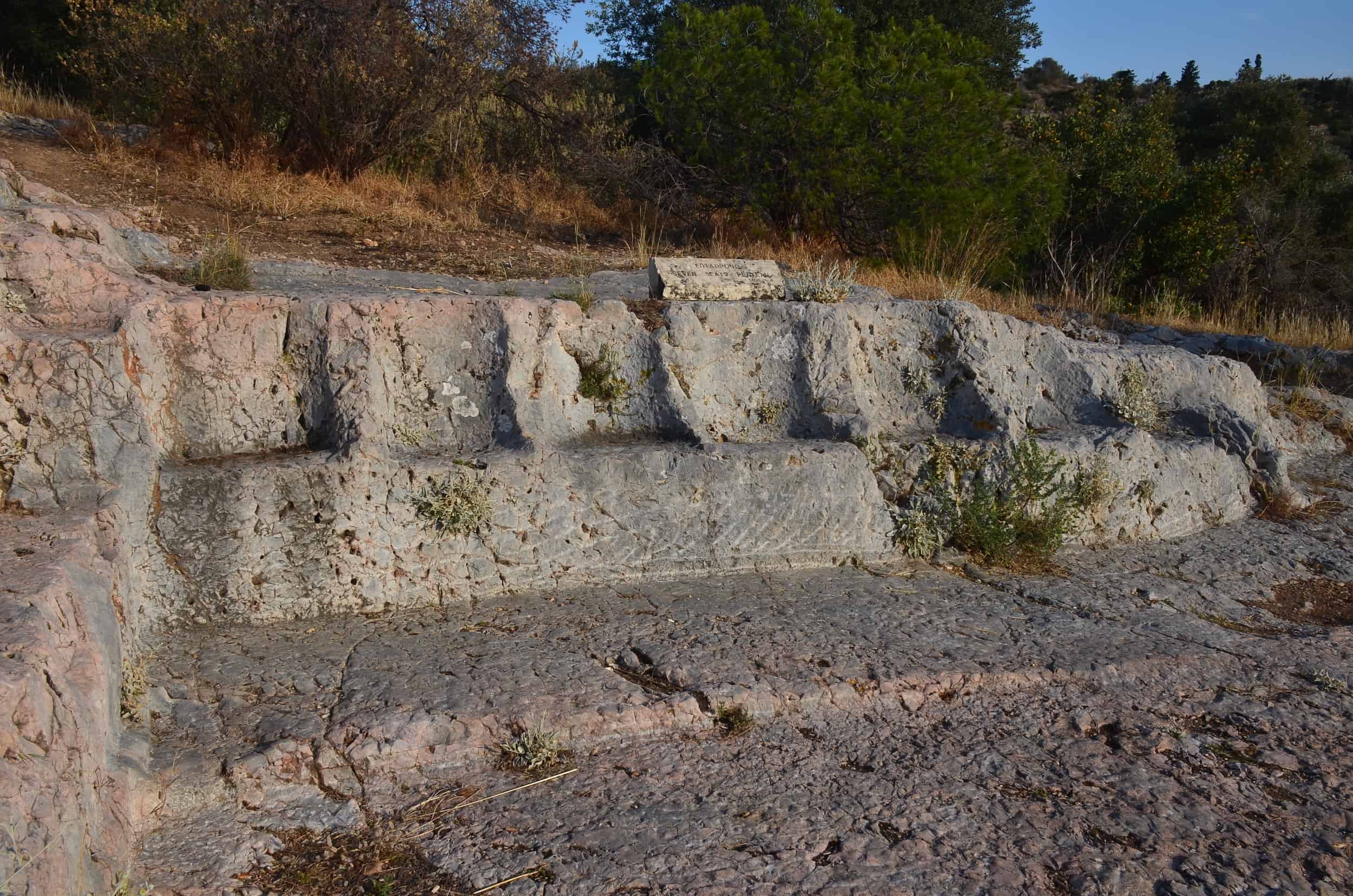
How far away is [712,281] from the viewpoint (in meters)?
5.51

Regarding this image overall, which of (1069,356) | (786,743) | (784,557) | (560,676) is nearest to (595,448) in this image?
(784,557)

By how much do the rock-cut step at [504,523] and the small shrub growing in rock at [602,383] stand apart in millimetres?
336

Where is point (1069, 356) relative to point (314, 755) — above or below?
above

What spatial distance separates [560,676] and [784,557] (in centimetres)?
149

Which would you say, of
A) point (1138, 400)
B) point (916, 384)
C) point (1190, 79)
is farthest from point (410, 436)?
point (1190, 79)

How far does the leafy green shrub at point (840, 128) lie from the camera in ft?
29.6

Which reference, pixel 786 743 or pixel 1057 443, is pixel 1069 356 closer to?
pixel 1057 443

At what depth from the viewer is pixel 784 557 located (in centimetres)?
463

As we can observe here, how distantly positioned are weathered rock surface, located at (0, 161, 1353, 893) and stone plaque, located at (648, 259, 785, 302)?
0.66 ft

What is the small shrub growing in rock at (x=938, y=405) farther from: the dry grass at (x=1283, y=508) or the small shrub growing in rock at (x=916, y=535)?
the dry grass at (x=1283, y=508)

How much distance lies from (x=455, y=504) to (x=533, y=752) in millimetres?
1332

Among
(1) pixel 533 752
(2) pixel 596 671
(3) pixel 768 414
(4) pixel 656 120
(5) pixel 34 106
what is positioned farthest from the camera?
(4) pixel 656 120

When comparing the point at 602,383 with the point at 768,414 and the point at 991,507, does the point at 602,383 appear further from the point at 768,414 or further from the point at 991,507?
the point at 991,507

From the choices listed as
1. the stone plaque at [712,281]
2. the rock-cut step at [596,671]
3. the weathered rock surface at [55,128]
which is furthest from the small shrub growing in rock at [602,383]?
the weathered rock surface at [55,128]
